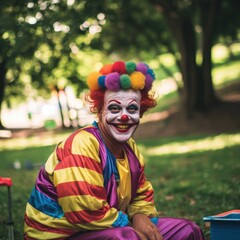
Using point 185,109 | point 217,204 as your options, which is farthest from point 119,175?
point 185,109

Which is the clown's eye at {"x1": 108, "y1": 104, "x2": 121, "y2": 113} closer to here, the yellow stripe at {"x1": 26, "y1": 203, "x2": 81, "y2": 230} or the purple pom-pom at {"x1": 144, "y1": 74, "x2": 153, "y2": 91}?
the purple pom-pom at {"x1": 144, "y1": 74, "x2": 153, "y2": 91}

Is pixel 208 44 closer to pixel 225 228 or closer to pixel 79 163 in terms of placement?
pixel 225 228

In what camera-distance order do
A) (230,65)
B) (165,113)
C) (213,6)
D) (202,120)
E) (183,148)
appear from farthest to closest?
(230,65), (165,113), (202,120), (213,6), (183,148)

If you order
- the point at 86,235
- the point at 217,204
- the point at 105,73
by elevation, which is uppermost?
the point at 105,73

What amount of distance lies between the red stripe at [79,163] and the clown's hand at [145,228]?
510 mm

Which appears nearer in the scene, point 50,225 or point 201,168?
point 50,225

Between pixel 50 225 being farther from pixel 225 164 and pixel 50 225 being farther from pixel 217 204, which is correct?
pixel 225 164

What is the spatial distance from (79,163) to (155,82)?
43.6ft

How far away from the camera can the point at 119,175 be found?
382 cm

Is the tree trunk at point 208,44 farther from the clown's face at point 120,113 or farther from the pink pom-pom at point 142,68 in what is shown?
the clown's face at point 120,113

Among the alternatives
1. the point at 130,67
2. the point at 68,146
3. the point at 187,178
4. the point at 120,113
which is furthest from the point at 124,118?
the point at 187,178

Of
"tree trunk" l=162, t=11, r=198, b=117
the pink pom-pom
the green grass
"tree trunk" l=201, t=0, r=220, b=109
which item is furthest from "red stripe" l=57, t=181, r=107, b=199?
"tree trunk" l=162, t=11, r=198, b=117

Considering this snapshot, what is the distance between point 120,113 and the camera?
3973 mm

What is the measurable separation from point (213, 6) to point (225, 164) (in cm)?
911
